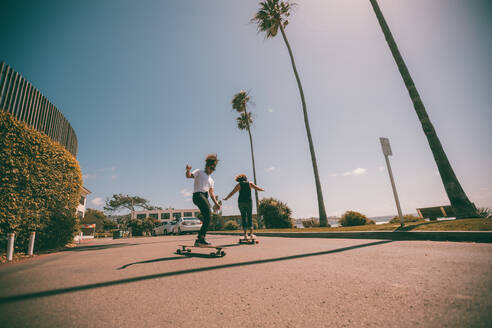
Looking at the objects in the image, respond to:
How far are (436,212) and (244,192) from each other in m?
11.3

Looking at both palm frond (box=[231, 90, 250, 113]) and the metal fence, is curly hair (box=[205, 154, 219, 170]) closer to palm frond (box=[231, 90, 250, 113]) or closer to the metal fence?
the metal fence

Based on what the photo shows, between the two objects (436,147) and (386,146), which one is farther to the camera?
(436,147)

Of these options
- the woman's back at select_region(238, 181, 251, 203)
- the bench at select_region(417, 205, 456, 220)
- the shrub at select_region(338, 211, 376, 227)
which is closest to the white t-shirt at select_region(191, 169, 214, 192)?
the woman's back at select_region(238, 181, 251, 203)

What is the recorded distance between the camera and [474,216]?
288 inches

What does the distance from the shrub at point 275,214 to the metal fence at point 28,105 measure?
50.2 ft

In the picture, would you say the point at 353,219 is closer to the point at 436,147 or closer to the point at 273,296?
the point at 436,147

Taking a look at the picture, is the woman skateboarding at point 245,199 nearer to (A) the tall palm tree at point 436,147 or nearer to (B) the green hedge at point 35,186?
(B) the green hedge at point 35,186

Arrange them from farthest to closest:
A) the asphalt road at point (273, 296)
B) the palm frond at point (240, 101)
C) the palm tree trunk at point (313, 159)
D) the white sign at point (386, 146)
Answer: the palm frond at point (240, 101) → the palm tree trunk at point (313, 159) → the white sign at point (386, 146) → the asphalt road at point (273, 296)

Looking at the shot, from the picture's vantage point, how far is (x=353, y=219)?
12570 mm

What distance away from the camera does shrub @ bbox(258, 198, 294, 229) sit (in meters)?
18.5

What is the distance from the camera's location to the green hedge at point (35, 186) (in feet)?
18.8

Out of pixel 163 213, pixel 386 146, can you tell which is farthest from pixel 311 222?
pixel 163 213

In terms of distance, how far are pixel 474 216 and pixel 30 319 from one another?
11.3m

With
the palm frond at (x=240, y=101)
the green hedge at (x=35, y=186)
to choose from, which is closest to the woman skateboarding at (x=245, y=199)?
the green hedge at (x=35, y=186)
